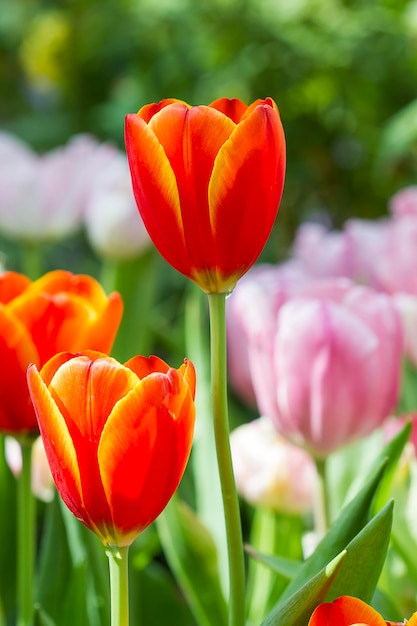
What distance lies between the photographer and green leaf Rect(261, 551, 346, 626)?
1.07ft

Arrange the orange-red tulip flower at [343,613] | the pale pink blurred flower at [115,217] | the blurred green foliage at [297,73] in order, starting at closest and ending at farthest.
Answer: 1. the orange-red tulip flower at [343,613]
2. the pale pink blurred flower at [115,217]
3. the blurred green foliage at [297,73]

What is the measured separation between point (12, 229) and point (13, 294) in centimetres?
56

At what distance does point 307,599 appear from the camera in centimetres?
33

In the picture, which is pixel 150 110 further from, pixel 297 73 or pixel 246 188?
pixel 297 73

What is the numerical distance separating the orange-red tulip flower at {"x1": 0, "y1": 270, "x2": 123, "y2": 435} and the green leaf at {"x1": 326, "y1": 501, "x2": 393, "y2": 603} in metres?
0.13

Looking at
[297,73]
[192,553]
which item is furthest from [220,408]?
[297,73]

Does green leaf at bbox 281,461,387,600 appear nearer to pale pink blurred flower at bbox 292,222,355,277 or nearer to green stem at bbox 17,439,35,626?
green stem at bbox 17,439,35,626

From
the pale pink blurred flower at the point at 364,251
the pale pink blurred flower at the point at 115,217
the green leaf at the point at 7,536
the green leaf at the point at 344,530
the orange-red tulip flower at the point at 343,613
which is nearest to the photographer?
Result: the orange-red tulip flower at the point at 343,613

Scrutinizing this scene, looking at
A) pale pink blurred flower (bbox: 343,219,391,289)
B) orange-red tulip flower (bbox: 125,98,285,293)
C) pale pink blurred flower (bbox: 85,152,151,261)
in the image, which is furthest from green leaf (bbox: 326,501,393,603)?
pale pink blurred flower (bbox: 85,152,151,261)

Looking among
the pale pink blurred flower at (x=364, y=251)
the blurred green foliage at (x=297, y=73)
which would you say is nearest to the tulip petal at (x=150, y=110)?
the pale pink blurred flower at (x=364, y=251)

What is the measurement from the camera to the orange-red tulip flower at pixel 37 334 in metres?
0.41

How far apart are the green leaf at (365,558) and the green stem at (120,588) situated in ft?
0.26

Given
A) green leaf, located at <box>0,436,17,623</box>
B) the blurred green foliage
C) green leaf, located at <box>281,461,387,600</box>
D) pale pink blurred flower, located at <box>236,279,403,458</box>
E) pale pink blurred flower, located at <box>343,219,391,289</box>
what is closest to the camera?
green leaf, located at <box>281,461,387,600</box>

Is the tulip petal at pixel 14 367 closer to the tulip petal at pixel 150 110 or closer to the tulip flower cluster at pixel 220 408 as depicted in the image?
the tulip flower cluster at pixel 220 408
